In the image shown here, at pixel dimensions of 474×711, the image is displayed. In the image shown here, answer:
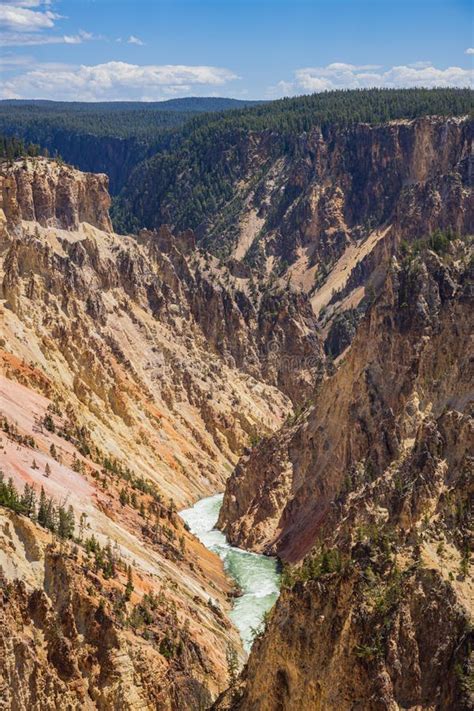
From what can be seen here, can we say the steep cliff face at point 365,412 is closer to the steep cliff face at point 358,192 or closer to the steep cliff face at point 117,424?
the steep cliff face at point 117,424

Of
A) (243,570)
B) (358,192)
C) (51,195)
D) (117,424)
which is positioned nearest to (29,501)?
(243,570)

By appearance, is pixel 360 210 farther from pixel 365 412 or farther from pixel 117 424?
pixel 365 412

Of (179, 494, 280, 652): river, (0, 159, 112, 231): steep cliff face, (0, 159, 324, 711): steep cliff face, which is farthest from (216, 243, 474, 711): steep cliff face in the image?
(0, 159, 112, 231): steep cliff face

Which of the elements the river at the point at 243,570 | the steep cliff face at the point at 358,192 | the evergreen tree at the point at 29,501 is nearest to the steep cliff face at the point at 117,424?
the evergreen tree at the point at 29,501

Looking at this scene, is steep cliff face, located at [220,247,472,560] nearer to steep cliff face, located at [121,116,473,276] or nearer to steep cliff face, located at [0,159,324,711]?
steep cliff face, located at [0,159,324,711]

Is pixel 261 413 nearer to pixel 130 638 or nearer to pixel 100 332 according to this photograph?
pixel 100 332

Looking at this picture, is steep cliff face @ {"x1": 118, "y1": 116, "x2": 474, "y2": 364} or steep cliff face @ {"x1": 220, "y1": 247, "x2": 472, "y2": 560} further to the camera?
steep cliff face @ {"x1": 118, "y1": 116, "x2": 474, "y2": 364}
